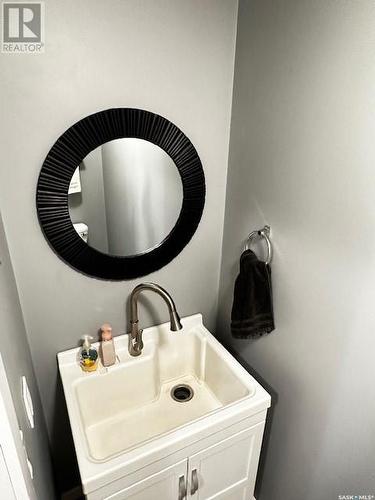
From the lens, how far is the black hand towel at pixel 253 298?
117cm

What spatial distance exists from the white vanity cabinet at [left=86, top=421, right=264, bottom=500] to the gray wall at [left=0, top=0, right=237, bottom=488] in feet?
1.83

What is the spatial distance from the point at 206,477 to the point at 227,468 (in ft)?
0.31

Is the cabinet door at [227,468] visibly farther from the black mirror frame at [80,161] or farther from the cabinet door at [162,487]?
the black mirror frame at [80,161]

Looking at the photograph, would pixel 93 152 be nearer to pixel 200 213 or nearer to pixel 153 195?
pixel 153 195

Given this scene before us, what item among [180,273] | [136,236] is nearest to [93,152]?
[136,236]

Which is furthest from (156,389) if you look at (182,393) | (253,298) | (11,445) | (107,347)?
(11,445)

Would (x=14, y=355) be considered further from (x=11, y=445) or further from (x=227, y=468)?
(x=227, y=468)

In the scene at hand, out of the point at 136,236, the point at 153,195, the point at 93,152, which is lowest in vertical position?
the point at 136,236

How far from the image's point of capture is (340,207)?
0.88m

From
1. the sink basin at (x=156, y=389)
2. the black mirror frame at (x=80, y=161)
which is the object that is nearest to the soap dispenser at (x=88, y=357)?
the sink basin at (x=156, y=389)

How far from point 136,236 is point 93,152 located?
35 cm

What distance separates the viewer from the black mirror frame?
104 centimetres

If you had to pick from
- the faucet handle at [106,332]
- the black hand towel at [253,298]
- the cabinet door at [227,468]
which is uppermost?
the black hand towel at [253,298]

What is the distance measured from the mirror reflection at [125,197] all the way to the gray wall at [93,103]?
13 centimetres
